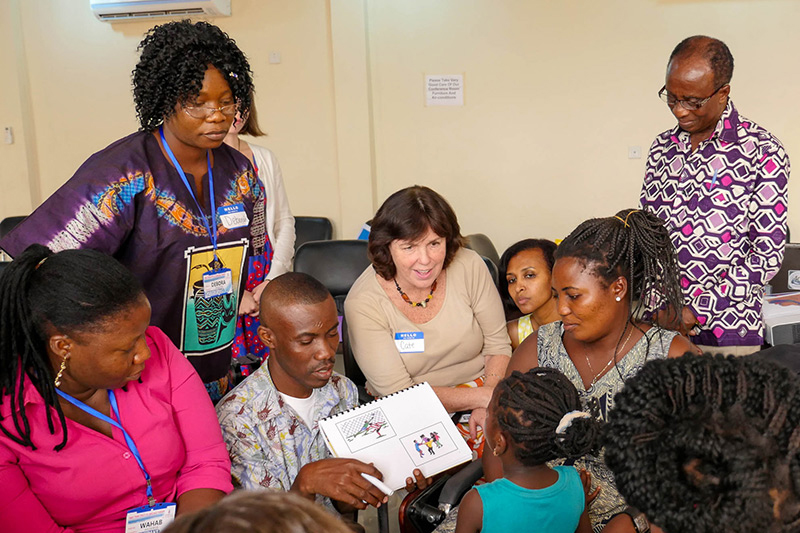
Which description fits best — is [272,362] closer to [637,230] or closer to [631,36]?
[637,230]

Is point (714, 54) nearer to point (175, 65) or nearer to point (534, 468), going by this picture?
point (534, 468)

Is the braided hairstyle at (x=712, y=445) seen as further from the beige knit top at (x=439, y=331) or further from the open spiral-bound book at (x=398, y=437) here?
the beige knit top at (x=439, y=331)

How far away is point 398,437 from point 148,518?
2.33 ft

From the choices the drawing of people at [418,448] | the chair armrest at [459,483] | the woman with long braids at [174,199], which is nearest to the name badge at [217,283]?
the woman with long braids at [174,199]

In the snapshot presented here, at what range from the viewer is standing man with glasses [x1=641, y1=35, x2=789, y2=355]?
2.53 m

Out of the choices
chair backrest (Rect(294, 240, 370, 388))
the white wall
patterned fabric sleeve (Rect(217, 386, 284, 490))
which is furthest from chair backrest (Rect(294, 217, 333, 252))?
patterned fabric sleeve (Rect(217, 386, 284, 490))

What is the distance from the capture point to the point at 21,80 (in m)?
5.44

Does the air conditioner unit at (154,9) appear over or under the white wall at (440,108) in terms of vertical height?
over

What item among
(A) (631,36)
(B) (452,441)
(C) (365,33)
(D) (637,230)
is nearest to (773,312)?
(D) (637,230)

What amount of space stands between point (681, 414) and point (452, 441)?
1.04 meters

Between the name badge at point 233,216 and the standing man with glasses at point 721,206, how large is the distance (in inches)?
62.1

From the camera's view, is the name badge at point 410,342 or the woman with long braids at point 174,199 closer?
the woman with long braids at point 174,199

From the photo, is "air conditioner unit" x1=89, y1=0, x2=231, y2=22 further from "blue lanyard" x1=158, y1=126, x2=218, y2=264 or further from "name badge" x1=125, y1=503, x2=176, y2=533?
"name badge" x1=125, y1=503, x2=176, y2=533

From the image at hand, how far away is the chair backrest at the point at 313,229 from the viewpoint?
207 inches
